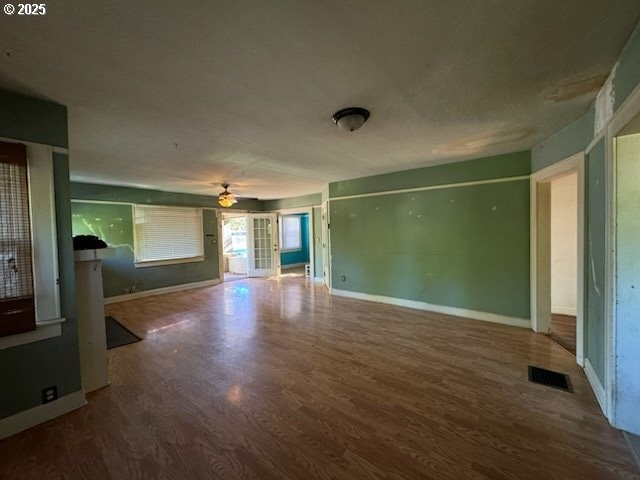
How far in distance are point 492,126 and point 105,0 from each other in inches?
126

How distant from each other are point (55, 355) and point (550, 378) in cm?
426

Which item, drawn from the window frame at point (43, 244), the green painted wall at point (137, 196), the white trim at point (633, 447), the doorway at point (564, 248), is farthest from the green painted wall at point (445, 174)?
the window frame at point (43, 244)

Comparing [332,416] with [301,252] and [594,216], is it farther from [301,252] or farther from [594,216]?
[301,252]

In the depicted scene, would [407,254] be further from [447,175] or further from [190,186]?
[190,186]

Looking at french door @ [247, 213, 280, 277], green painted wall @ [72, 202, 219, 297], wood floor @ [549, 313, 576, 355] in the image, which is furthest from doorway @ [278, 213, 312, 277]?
wood floor @ [549, 313, 576, 355]

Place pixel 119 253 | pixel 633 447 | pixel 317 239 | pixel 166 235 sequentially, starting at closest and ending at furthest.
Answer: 1. pixel 633 447
2. pixel 119 253
3. pixel 166 235
4. pixel 317 239

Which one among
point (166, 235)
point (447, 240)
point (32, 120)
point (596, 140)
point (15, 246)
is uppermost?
point (32, 120)

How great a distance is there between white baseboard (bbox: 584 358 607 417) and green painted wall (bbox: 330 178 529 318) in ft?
4.13

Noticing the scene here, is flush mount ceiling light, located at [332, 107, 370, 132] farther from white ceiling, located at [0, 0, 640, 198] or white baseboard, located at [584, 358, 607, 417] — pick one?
white baseboard, located at [584, 358, 607, 417]

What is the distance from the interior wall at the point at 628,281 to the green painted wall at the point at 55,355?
161 inches

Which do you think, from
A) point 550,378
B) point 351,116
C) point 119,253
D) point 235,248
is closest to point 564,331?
point 550,378

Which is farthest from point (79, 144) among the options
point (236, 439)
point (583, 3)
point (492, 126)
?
point (492, 126)

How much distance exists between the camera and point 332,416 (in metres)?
1.97

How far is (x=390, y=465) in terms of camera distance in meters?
1.55
